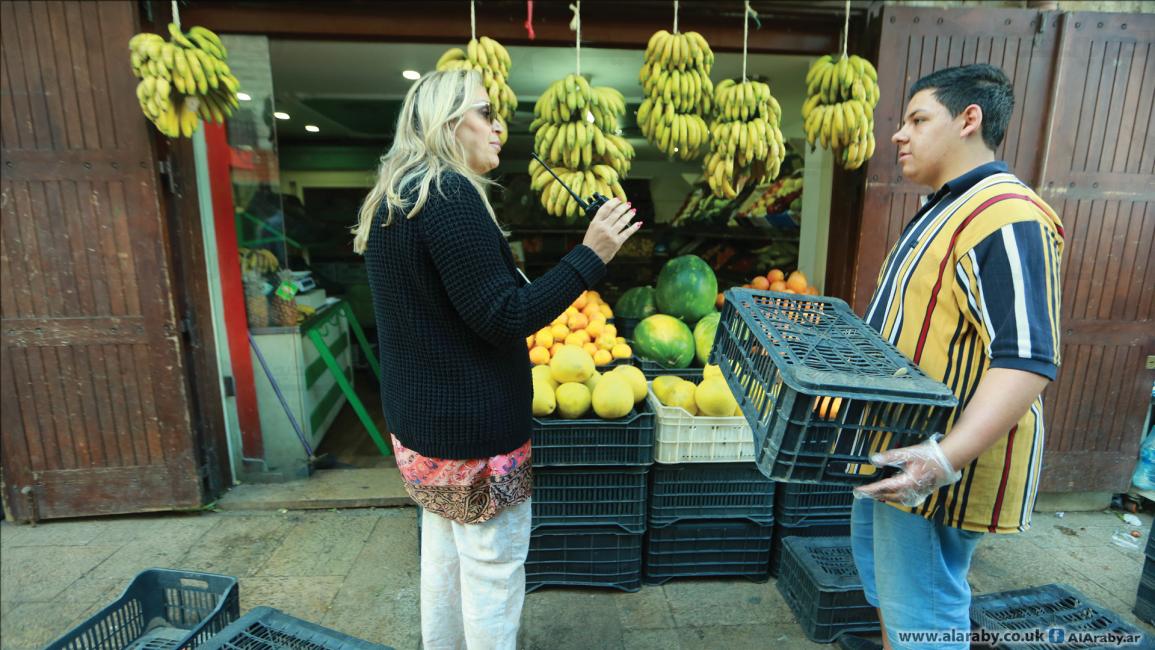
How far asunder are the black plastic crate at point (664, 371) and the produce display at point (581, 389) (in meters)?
0.40

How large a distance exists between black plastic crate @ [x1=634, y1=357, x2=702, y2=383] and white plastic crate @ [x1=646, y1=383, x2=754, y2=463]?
436 mm

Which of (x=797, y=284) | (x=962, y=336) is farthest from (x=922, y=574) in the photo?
(x=797, y=284)

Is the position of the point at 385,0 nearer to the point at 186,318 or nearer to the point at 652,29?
the point at 652,29

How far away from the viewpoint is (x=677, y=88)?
2.75 meters

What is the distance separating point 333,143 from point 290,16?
4658 millimetres

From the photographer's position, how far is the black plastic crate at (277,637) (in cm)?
181

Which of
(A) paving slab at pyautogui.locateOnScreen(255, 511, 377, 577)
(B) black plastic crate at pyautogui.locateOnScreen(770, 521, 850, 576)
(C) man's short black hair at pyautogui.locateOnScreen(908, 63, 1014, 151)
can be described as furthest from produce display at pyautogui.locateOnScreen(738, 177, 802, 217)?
(A) paving slab at pyautogui.locateOnScreen(255, 511, 377, 577)

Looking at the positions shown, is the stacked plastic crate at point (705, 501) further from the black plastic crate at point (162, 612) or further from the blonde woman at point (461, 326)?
the black plastic crate at point (162, 612)

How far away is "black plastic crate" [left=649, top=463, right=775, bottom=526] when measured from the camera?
2.58 meters

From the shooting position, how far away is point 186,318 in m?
3.17

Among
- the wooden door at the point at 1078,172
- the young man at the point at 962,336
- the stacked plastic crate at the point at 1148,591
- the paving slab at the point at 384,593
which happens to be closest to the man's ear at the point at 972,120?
the young man at the point at 962,336

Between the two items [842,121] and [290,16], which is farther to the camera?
[290,16]

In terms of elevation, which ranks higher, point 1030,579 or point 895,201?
point 895,201

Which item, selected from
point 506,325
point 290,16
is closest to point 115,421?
point 290,16
